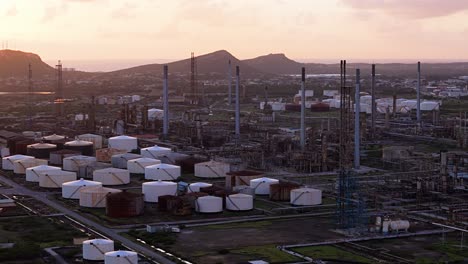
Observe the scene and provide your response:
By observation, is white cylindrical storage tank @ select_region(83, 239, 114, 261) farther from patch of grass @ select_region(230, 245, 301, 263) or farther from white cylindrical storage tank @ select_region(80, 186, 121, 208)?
white cylindrical storage tank @ select_region(80, 186, 121, 208)

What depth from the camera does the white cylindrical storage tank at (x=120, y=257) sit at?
21.8 meters

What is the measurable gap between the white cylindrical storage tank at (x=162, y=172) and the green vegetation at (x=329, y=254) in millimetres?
14968

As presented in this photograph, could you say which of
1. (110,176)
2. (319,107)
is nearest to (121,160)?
(110,176)

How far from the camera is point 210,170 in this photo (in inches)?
1583

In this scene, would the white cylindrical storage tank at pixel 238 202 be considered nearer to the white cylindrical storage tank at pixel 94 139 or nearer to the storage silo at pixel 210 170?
the storage silo at pixel 210 170

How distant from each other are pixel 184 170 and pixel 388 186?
38.6ft

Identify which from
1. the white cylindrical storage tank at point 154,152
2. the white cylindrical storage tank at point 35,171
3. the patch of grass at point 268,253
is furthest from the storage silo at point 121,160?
the patch of grass at point 268,253

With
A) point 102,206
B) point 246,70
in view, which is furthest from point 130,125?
point 246,70

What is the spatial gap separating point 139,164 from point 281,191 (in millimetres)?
10303

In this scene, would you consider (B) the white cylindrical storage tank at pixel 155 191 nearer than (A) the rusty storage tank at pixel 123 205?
No

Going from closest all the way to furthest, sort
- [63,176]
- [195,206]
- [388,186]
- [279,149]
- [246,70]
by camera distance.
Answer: [195,206]
[388,186]
[63,176]
[279,149]
[246,70]

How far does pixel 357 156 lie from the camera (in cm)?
4256

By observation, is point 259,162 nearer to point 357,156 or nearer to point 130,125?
point 357,156

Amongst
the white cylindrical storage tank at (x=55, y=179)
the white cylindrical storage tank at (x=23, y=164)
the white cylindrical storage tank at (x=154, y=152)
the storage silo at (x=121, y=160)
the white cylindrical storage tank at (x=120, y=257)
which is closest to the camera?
the white cylindrical storage tank at (x=120, y=257)
